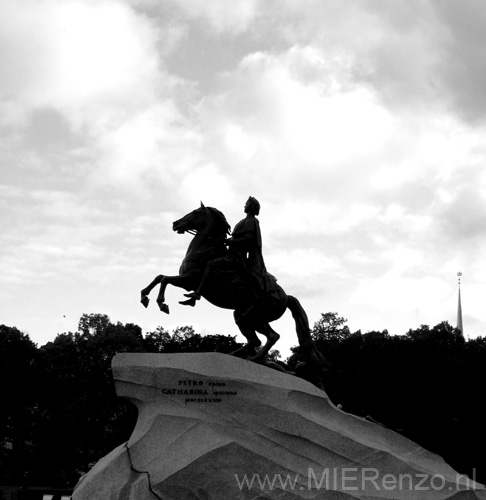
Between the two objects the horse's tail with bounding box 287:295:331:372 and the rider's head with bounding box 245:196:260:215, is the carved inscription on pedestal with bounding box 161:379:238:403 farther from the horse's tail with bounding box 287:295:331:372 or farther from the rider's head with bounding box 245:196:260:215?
the rider's head with bounding box 245:196:260:215

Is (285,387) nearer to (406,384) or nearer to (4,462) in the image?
(406,384)

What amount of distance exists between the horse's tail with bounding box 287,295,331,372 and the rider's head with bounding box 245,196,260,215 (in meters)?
1.77

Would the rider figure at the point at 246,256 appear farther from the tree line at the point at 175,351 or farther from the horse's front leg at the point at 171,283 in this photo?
the tree line at the point at 175,351

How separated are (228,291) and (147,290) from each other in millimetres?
1481

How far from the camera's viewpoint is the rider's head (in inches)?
626

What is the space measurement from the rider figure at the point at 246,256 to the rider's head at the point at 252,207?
0.45 ft

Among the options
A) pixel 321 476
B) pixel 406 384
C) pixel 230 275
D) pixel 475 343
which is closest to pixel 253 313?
pixel 230 275

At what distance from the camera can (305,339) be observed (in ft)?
52.0

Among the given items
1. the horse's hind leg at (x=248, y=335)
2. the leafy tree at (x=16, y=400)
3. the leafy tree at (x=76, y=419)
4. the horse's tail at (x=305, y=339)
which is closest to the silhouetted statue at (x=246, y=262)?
the horse's hind leg at (x=248, y=335)

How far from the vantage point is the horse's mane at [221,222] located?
15781mm

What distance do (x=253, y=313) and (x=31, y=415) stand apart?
29.1m

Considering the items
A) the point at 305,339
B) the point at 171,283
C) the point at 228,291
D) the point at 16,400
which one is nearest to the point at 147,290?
the point at 171,283

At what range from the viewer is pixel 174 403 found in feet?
45.0

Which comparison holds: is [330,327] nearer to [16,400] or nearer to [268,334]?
[16,400]
